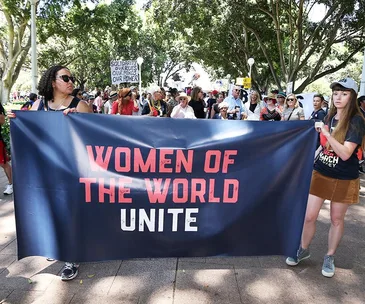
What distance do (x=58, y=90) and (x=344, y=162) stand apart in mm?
2550

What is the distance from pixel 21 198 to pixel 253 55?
2390 cm

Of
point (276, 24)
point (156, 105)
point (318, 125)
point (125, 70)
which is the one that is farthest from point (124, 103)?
point (276, 24)

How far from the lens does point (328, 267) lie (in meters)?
3.25

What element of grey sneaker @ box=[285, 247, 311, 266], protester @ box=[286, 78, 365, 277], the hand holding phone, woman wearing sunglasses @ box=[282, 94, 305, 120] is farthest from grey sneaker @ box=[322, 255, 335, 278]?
woman wearing sunglasses @ box=[282, 94, 305, 120]

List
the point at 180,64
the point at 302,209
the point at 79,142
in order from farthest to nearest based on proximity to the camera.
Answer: the point at 180,64, the point at 302,209, the point at 79,142

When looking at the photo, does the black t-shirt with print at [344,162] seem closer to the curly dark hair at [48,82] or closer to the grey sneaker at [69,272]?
the grey sneaker at [69,272]

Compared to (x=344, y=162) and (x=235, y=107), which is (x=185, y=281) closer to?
(x=344, y=162)

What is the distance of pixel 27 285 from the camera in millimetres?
2945

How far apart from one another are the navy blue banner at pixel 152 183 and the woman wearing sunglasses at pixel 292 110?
4667mm

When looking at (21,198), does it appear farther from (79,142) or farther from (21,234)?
(79,142)

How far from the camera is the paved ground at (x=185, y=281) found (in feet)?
9.25

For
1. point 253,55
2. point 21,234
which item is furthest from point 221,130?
point 253,55

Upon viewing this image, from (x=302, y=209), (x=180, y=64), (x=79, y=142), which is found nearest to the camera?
(x=79, y=142)

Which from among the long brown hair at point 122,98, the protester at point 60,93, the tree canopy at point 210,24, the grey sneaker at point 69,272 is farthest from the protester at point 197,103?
the tree canopy at point 210,24
